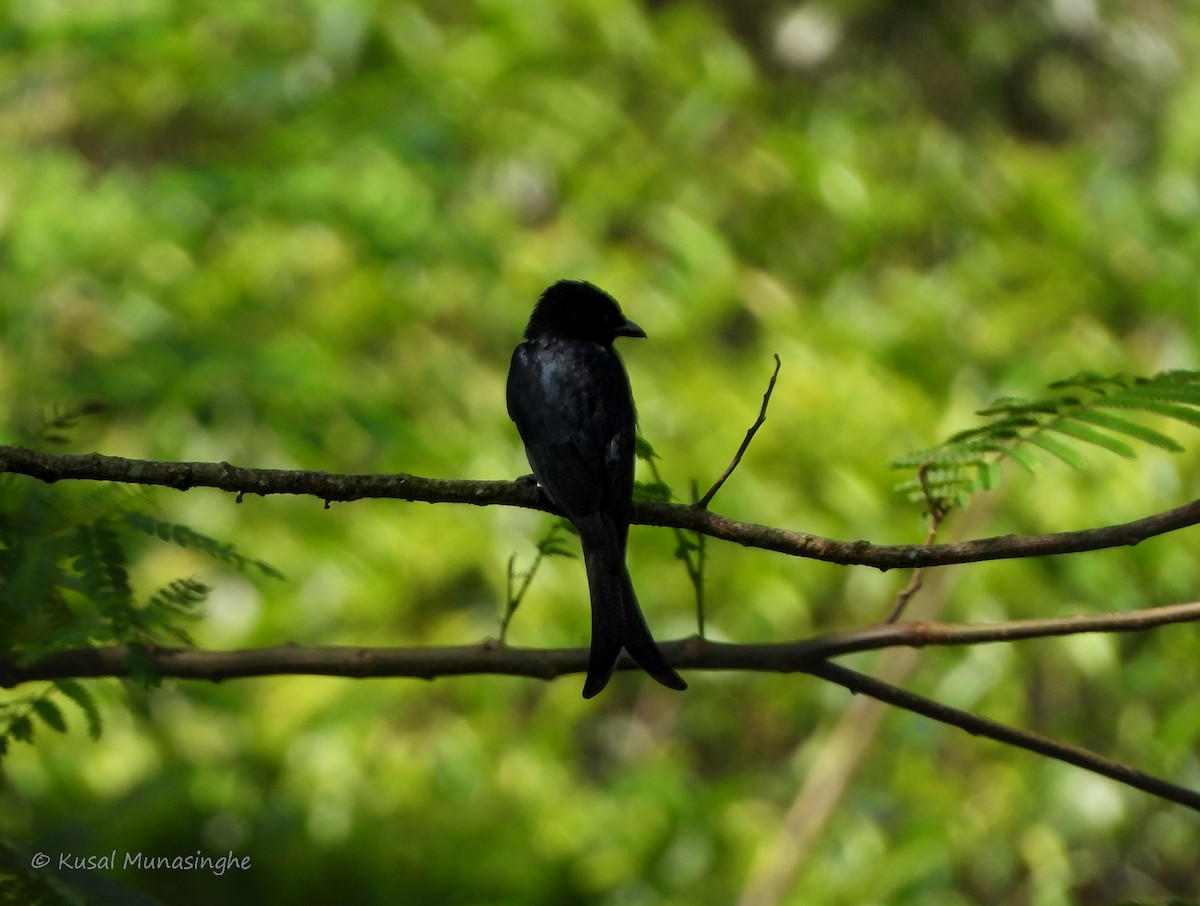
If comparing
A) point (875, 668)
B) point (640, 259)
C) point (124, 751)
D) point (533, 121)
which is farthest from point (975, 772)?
point (533, 121)

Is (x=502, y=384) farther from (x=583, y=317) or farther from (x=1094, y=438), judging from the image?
(x=1094, y=438)

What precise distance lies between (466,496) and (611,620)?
0.49 m

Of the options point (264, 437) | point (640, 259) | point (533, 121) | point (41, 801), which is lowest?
point (41, 801)

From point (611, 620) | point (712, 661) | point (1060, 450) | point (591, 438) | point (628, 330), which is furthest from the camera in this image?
point (628, 330)

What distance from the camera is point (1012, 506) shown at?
5191mm

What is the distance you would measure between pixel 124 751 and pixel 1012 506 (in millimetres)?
3373

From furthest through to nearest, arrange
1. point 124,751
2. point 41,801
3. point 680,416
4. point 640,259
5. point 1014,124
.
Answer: point 1014,124
point 640,259
point 680,416
point 124,751
point 41,801

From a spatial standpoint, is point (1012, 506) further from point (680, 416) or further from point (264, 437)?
point (264, 437)

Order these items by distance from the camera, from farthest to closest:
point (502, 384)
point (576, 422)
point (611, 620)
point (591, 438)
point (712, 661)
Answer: point (502, 384) < point (576, 422) < point (591, 438) < point (611, 620) < point (712, 661)

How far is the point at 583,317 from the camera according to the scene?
3971 millimetres

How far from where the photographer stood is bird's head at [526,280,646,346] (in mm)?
3947

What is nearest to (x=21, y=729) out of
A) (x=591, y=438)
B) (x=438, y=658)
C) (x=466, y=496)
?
(x=438, y=658)

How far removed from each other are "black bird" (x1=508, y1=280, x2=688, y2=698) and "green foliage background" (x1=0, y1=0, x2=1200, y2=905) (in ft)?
4.41

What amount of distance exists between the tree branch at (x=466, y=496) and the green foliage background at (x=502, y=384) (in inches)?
73.2
